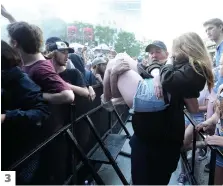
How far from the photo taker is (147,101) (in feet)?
4.82

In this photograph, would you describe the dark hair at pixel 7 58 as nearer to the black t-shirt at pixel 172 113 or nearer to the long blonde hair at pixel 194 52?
the black t-shirt at pixel 172 113

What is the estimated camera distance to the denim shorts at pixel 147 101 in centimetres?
147

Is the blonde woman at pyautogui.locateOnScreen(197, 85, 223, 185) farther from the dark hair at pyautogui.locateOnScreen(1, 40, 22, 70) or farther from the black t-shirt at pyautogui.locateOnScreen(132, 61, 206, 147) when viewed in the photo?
the dark hair at pyautogui.locateOnScreen(1, 40, 22, 70)

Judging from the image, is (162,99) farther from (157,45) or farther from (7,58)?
Result: (7,58)

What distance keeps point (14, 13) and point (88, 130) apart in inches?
55.6

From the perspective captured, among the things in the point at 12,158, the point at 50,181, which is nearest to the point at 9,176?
the point at 12,158

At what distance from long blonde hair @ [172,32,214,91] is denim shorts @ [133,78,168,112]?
0.97 ft

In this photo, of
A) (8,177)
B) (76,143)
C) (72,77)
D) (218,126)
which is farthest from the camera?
(72,77)

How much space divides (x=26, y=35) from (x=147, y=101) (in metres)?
0.92

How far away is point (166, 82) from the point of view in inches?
55.8

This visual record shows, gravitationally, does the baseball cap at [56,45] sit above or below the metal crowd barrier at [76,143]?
above

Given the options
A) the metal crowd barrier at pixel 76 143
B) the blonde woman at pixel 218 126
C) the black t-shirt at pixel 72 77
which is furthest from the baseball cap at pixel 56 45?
the blonde woman at pixel 218 126

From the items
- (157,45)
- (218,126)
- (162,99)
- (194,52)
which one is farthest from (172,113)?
(157,45)

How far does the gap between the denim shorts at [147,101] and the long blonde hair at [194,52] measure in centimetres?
30
